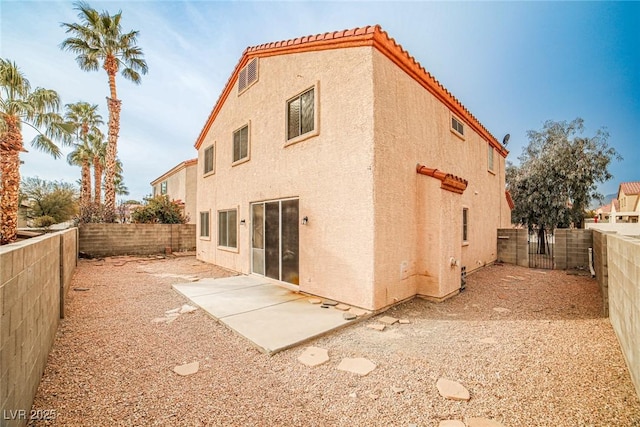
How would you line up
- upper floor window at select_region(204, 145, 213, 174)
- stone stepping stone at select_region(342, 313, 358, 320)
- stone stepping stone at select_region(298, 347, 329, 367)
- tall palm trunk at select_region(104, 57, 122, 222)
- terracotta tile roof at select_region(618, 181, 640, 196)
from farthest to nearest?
terracotta tile roof at select_region(618, 181, 640, 196), tall palm trunk at select_region(104, 57, 122, 222), upper floor window at select_region(204, 145, 213, 174), stone stepping stone at select_region(342, 313, 358, 320), stone stepping stone at select_region(298, 347, 329, 367)

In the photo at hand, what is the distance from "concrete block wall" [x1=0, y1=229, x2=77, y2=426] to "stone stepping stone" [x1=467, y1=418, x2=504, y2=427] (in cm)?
372

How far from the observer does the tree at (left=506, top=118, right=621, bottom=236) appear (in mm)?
14887

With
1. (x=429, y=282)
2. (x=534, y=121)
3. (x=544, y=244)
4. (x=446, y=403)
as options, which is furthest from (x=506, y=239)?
(x=446, y=403)

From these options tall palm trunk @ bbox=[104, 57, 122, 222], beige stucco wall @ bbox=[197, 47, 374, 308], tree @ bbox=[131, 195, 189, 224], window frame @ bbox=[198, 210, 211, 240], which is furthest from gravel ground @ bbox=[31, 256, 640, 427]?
tall palm trunk @ bbox=[104, 57, 122, 222]

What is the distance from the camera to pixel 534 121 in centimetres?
1727

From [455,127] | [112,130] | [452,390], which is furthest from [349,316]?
[112,130]

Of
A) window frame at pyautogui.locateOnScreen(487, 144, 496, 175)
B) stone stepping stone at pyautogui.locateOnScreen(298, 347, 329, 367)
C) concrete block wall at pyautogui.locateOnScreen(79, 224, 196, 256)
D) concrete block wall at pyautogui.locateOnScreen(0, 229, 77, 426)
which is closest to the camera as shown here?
concrete block wall at pyautogui.locateOnScreen(0, 229, 77, 426)

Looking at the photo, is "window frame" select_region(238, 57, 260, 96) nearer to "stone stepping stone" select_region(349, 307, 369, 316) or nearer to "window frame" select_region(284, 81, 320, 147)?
"window frame" select_region(284, 81, 320, 147)

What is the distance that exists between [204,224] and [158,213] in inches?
256

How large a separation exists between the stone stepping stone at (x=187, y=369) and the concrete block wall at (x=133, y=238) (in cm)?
1427

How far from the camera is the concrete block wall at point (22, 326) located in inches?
80.9

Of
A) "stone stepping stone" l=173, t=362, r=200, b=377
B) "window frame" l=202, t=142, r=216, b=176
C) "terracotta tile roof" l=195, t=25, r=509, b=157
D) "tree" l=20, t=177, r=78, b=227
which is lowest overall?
"stone stepping stone" l=173, t=362, r=200, b=377

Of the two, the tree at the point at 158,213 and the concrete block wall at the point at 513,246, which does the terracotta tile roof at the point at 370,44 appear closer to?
the concrete block wall at the point at 513,246

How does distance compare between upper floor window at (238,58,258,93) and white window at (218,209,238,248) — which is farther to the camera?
white window at (218,209,238,248)
